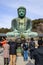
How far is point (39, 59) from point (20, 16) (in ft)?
83.7

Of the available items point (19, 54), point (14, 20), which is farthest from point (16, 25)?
point (19, 54)

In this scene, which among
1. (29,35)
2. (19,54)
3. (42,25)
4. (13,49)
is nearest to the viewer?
(13,49)

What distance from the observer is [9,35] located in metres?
32.1

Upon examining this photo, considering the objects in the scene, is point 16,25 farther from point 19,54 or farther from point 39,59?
point 39,59

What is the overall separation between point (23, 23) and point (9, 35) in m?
2.30

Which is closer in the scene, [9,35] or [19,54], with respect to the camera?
[19,54]

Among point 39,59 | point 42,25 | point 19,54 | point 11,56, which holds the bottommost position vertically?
point 42,25

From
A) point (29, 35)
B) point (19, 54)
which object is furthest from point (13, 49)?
point (29, 35)

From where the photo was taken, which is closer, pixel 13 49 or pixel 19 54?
pixel 13 49

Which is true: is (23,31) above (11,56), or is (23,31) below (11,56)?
below

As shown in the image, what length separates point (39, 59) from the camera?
23.9ft

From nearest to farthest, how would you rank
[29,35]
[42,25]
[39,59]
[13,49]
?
1. [39,59]
2. [13,49]
3. [29,35]
4. [42,25]

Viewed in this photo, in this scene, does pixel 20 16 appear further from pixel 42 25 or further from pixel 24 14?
pixel 42 25

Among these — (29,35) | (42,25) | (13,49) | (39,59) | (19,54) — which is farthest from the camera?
(42,25)
